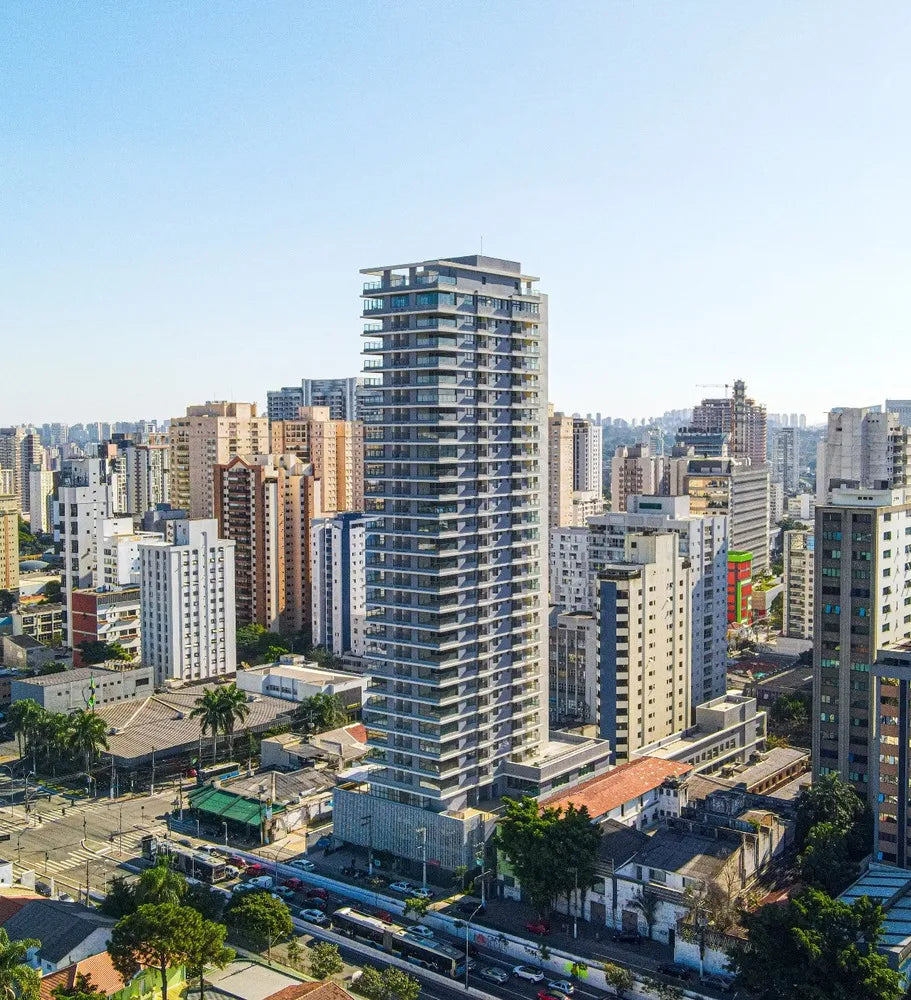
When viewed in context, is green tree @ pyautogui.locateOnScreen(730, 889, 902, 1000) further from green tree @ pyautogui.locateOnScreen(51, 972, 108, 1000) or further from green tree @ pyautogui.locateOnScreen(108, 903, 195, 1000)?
green tree @ pyautogui.locateOnScreen(51, 972, 108, 1000)

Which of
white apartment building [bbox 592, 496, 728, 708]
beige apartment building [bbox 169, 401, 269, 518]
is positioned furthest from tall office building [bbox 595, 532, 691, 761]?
beige apartment building [bbox 169, 401, 269, 518]

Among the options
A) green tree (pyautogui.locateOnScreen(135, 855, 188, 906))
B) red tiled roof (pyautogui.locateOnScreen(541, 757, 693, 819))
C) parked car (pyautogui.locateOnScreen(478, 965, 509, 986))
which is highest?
green tree (pyautogui.locateOnScreen(135, 855, 188, 906))

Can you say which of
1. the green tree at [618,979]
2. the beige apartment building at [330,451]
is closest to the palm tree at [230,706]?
the green tree at [618,979]

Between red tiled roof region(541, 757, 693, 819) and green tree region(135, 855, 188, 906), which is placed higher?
green tree region(135, 855, 188, 906)

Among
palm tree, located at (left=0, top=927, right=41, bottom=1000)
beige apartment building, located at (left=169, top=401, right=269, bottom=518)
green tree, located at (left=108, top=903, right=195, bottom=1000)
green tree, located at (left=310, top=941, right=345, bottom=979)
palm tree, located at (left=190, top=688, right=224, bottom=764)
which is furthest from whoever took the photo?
beige apartment building, located at (left=169, top=401, right=269, bottom=518)

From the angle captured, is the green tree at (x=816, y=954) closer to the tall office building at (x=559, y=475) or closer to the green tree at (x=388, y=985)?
the green tree at (x=388, y=985)

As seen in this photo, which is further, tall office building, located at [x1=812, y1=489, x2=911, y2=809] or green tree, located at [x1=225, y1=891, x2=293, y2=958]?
tall office building, located at [x1=812, y1=489, x2=911, y2=809]

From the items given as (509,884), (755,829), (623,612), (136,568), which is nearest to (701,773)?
(623,612)
